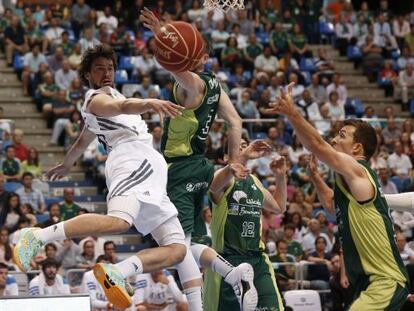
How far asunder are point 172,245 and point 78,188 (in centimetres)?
1103

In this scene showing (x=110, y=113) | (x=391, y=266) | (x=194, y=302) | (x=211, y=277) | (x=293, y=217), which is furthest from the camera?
(x=293, y=217)

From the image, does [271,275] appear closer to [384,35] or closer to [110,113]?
[110,113]

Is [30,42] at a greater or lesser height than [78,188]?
greater

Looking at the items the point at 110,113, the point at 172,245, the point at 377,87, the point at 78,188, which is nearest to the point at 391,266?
the point at 172,245

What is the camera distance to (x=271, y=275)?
11.4m

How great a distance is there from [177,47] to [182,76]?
0.57 meters

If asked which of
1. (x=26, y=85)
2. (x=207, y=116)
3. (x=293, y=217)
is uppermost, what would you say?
(x=207, y=116)

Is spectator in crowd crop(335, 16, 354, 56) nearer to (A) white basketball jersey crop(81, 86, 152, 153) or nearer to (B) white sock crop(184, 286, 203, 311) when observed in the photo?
(B) white sock crop(184, 286, 203, 311)

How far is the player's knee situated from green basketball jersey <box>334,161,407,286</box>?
1566 millimetres

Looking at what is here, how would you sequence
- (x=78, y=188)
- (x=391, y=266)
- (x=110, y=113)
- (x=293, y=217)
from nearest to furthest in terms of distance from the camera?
(x=391, y=266), (x=110, y=113), (x=293, y=217), (x=78, y=188)

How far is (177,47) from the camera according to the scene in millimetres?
9680

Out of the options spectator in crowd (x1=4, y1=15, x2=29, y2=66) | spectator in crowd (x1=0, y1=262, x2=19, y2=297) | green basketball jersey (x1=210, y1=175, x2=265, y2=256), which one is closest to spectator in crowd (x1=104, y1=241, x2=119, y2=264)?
spectator in crowd (x1=0, y1=262, x2=19, y2=297)

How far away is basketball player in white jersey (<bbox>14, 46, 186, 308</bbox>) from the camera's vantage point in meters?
9.02

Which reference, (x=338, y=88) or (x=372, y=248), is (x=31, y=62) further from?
(x=372, y=248)
